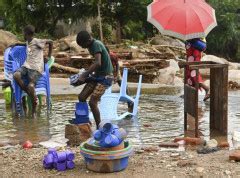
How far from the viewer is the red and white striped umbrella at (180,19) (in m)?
8.98

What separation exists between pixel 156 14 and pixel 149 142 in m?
3.03

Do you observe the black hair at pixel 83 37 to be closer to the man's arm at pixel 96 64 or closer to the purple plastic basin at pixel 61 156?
the man's arm at pixel 96 64

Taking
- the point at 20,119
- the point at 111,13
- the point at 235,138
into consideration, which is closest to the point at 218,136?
the point at 235,138

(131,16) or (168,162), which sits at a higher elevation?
(131,16)

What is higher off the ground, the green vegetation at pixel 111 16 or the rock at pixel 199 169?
the green vegetation at pixel 111 16

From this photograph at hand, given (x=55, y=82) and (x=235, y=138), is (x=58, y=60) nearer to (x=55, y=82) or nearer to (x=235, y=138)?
(x=55, y=82)

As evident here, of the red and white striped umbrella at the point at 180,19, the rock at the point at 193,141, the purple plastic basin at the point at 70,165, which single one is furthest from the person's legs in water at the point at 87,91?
the red and white striped umbrella at the point at 180,19

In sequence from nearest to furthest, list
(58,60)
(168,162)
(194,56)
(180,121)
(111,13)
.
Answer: (168,162), (180,121), (194,56), (58,60), (111,13)

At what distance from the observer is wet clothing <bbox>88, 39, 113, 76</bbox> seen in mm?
6734

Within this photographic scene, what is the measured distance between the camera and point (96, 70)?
693 centimetres

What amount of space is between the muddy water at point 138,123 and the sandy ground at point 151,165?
982 millimetres

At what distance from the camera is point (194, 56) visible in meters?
9.80

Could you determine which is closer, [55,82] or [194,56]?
[194,56]

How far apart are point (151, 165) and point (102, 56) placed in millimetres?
2014
